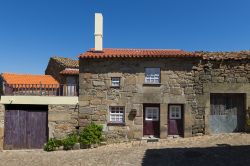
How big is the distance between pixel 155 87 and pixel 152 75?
666 mm

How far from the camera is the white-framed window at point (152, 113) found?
17422mm

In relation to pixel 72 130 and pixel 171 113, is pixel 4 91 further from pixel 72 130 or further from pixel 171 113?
pixel 171 113

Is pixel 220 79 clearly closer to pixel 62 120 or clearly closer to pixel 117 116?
pixel 117 116

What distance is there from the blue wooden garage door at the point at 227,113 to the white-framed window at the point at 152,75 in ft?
10.3

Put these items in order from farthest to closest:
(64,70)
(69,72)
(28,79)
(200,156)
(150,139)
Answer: (28,79) < (64,70) < (69,72) < (150,139) < (200,156)

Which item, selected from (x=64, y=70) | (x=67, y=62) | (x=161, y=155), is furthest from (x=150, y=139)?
(x=67, y=62)

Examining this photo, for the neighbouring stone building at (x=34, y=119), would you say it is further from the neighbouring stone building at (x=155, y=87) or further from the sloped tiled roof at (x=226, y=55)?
the sloped tiled roof at (x=226, y=55)

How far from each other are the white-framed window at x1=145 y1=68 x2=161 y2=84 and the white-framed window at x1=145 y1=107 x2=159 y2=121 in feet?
4.84

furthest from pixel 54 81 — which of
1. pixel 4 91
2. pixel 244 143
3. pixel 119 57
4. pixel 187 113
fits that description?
pixel 244 143

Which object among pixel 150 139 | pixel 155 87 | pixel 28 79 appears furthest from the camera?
pixel 28 79

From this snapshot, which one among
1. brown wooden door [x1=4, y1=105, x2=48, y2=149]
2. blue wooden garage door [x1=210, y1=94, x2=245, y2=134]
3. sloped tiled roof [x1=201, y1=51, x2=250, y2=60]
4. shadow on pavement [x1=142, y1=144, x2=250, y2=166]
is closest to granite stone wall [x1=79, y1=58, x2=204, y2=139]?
sloped tiled roof [x1=201, y1=51, x2=250, y2=60]

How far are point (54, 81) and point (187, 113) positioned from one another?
526 inches

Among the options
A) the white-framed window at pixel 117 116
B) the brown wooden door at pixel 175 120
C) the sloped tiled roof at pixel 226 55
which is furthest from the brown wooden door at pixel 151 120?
the sloped tiled roof at pixel 226 55

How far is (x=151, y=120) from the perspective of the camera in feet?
57.2
